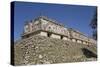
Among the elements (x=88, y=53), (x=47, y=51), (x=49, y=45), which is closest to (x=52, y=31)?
(x=49, y=45)

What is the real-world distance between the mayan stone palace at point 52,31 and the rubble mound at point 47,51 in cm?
7

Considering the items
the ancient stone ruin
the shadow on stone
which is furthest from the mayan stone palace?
the shadow on stone

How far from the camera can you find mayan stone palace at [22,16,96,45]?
11.5ft

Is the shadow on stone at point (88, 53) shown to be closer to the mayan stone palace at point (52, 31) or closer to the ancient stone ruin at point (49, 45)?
the ancient stone ruin at point (49, 45)

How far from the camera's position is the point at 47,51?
3.62 m

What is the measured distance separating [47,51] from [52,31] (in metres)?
0.33

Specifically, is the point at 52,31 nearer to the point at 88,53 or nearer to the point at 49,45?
the point at 49,45

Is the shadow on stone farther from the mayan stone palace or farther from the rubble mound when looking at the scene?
the mayan stone palace

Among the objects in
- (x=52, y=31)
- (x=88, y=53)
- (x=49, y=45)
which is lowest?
(x=88, y=53)

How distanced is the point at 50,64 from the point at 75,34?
0.69m

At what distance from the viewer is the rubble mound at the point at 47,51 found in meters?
3.43

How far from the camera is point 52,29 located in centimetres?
370

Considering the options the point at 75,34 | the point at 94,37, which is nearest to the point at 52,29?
the point at 75,34

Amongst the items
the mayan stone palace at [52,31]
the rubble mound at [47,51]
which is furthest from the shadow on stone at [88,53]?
the mayan stone palace at [52,31]
